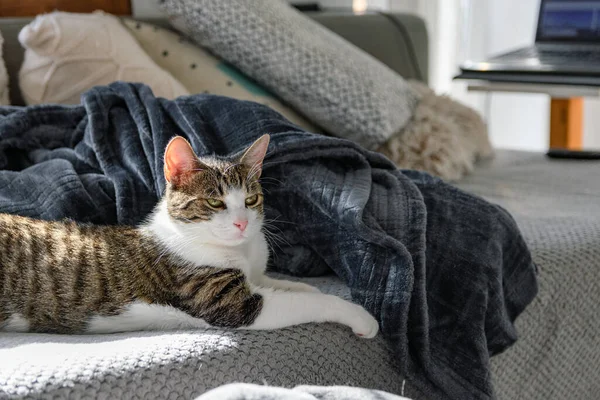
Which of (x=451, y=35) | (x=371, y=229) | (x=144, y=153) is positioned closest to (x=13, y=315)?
(x=144, y=153)

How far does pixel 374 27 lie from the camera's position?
94.5 inches

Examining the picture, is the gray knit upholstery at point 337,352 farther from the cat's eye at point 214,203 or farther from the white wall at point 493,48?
the white wall at point 493,48

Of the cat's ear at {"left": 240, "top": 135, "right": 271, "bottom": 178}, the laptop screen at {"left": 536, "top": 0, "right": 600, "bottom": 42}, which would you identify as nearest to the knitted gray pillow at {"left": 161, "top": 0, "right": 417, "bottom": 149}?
the cat's ear at {"left": 240, "top": 135, "right": 271, "bottom": 178}

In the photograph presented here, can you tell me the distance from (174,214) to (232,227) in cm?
9

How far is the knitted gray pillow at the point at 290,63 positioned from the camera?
173 cm

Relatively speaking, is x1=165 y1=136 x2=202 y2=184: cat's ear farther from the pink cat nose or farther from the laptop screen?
the laptop screen

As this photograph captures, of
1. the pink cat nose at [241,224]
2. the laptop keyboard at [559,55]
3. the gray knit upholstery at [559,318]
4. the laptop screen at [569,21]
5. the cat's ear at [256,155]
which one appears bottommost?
the gray knit upholstery at [559,318]

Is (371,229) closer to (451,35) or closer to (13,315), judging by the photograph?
(13,315)

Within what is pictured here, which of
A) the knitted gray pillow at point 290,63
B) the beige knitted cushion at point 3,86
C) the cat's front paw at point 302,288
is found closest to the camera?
the cat's front paw at point 302,288

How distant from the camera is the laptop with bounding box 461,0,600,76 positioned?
7.63ft

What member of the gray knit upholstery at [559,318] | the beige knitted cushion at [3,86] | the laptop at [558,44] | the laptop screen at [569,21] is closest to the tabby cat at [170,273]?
the gray knit upholstery at [559,318]

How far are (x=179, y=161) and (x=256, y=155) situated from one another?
0.39 feet

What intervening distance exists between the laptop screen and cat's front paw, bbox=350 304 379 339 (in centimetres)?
187

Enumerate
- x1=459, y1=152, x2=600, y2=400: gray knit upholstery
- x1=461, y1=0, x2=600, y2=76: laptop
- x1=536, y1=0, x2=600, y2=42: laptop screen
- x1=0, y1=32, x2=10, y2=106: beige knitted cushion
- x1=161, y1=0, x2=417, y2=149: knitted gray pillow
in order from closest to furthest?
x1=459, y1=152, x2=600, y2=400: gray knit upholstery < x1=0, y1=32, x2=10, y2=106: beige knitted cushion < x1=161, y1=0, x2=417, y2=149: knitted gray pillow < x1=461, y1=0, x2=600, y2=76: laptop < x1=536, y1=0, x2=600, y2=42: laptop screen
